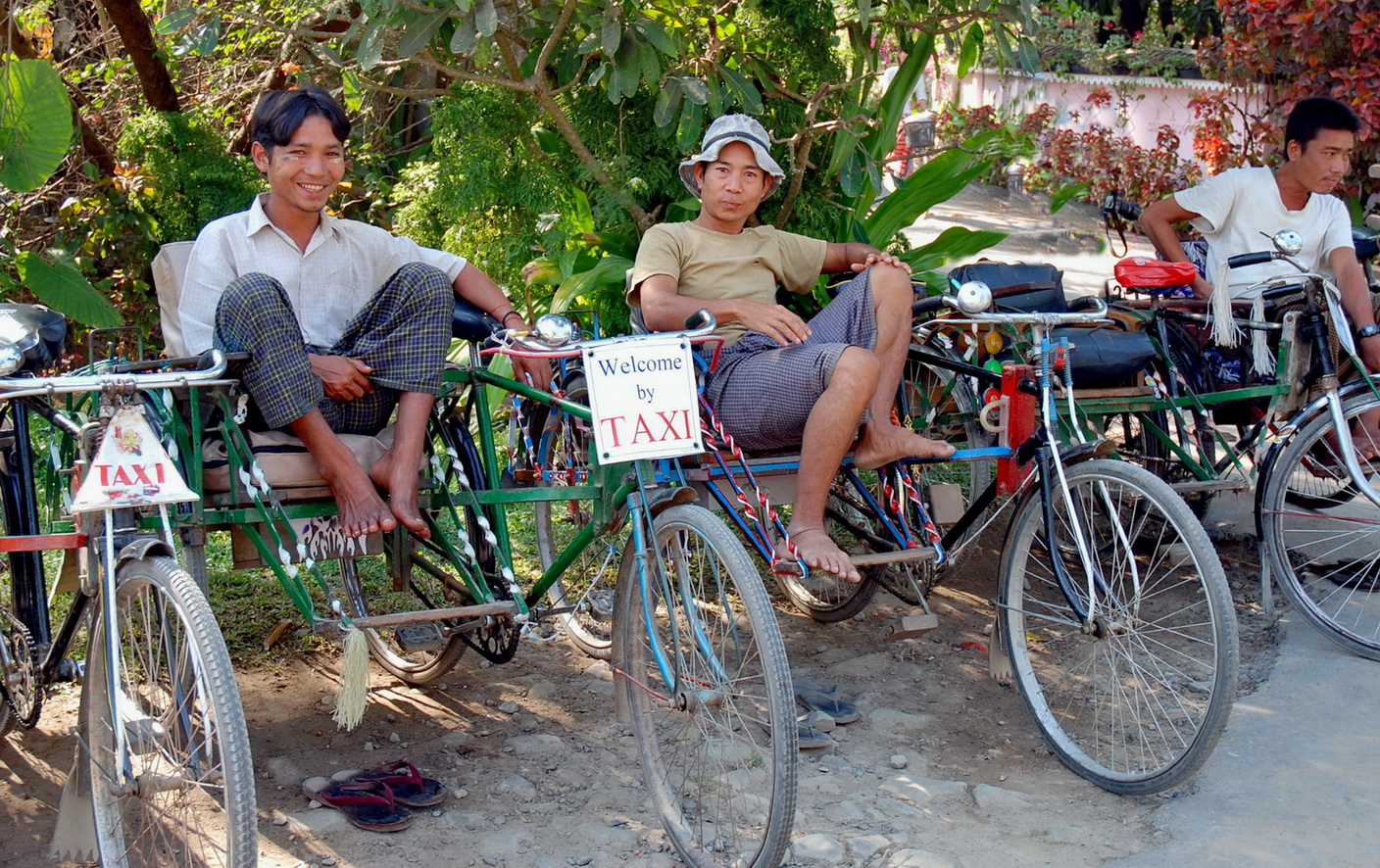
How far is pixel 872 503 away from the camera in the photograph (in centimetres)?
367

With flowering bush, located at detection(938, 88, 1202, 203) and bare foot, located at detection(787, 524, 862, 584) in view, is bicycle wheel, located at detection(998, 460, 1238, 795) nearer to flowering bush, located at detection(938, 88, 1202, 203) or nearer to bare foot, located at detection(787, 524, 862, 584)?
bare foot, located at detection(787, 524, 862, 584)

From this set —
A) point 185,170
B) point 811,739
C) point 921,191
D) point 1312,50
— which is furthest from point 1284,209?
point 185,170

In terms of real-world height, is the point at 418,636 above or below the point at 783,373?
below

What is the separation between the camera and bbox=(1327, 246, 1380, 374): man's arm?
4.43 m

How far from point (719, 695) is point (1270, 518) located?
89.3 inches

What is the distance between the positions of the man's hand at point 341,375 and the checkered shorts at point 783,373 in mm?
999

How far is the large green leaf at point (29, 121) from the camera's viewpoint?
470 centimetres

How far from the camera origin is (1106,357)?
172 inches

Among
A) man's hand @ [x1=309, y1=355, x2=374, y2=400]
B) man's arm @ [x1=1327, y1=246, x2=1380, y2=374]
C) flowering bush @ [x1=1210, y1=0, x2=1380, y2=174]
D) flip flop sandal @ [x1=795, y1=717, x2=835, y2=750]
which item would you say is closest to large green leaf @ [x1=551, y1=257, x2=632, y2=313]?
man's hand @ [x1=309, y1=355, x2=374, y2=400]

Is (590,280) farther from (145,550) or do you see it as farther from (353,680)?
(145,550)

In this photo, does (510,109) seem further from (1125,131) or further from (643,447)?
(1125,131)

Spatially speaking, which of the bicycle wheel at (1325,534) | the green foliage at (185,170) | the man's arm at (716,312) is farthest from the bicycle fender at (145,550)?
the green foliage at (185,170)

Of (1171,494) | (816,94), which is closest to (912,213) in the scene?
(816,94)

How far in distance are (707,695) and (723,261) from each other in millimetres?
1633
